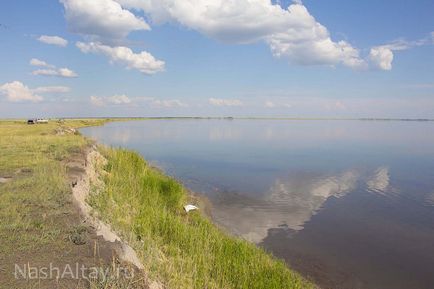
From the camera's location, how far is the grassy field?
7129 mm

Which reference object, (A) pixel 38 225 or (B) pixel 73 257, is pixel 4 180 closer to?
(A) pixel 38 225

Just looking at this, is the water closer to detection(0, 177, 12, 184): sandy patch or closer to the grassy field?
the grassy field

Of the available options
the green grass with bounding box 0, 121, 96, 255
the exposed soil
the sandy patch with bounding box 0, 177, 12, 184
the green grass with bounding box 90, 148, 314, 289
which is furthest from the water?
the sandy patch with bounding box 0, 177, 12, 184

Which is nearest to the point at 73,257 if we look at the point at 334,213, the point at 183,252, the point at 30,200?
the point at 30,200

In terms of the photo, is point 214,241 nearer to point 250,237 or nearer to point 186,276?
point 186,276

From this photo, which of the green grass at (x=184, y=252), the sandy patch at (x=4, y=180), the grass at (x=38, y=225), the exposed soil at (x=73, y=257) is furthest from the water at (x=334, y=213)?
the sandy patch at (x=4, y=180)

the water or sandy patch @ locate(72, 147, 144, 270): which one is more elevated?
sandy patch @ locate(72, 147, 144, 270)

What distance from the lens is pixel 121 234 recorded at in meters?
9.33

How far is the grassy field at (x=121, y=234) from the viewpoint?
23.4 ft

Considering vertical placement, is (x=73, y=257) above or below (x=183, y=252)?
above

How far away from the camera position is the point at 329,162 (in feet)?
127

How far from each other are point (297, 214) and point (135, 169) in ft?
33.3

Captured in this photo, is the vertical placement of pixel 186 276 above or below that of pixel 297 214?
above

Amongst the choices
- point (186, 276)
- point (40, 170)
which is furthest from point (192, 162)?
point (186, 276)
